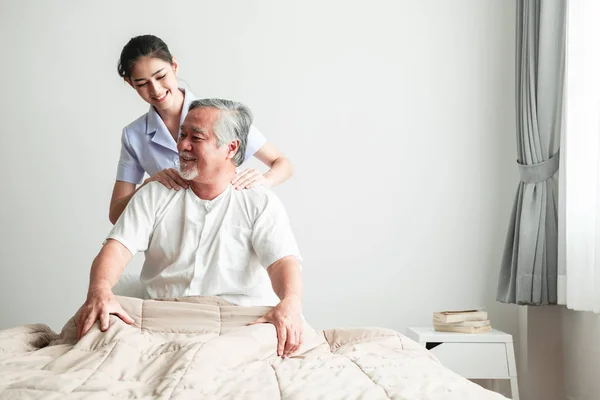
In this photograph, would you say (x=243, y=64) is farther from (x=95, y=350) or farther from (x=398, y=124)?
(x=95, y=350)

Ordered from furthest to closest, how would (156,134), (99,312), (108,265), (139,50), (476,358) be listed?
1. (476,358)
2. (156,134)
3. (139,50)
4. (108,265)
5. (99,312)

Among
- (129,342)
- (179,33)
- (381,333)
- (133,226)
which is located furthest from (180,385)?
(179,33)

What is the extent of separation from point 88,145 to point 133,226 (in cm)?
151

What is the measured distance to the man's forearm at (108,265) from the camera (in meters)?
2.12

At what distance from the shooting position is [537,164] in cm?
334

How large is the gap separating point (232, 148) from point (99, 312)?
2.49 feet

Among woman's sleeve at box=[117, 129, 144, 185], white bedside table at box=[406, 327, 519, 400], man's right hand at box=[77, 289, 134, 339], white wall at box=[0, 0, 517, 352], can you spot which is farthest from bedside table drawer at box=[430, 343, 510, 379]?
man's right hand at box=[77, 289, 134, 339]

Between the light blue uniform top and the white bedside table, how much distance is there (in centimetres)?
113

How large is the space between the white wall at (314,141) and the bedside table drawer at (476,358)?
1.93 feet

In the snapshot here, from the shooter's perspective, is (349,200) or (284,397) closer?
(284,397)

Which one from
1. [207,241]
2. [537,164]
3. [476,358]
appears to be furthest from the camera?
[537,164]

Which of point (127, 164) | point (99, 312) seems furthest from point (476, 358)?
point (99, 312)

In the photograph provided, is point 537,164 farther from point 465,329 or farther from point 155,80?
point 155,80

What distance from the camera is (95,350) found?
5.69 feet
